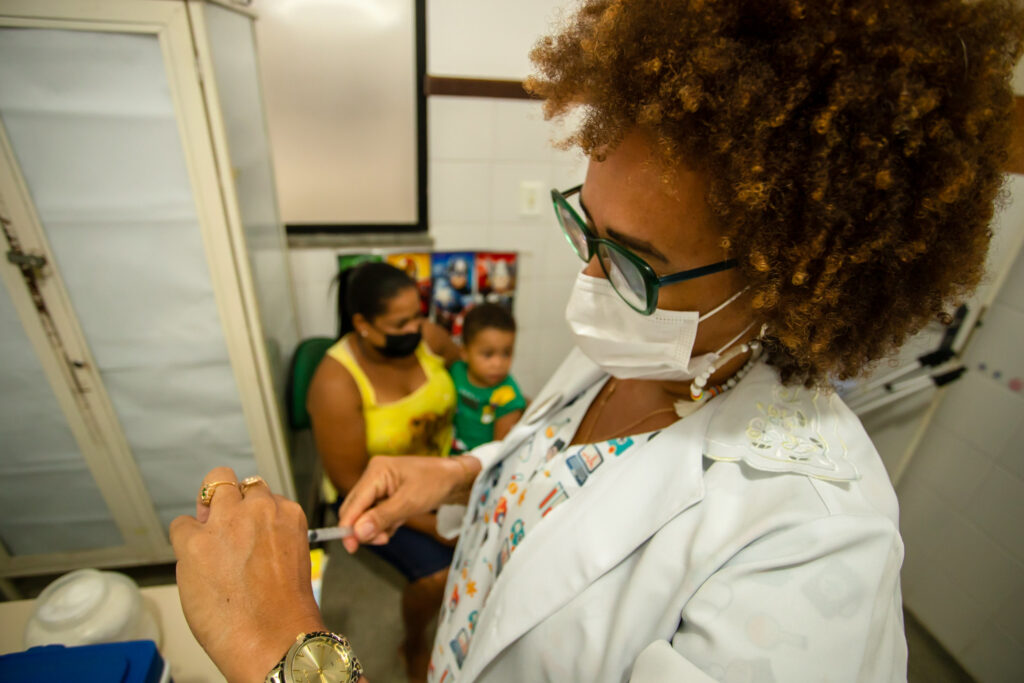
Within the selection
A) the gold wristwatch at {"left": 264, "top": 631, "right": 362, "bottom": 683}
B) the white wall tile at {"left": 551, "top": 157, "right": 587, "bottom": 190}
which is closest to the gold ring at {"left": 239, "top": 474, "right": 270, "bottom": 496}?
the gold wristwatch at {"left": 264, "top": 631, "right": 362, "bottom": 683}

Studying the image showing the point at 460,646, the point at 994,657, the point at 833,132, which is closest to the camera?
the point at 833,132

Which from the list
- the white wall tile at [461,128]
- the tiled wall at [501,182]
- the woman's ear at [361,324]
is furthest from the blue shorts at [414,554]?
the white wall tile at [461,128]

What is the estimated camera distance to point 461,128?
1782mm

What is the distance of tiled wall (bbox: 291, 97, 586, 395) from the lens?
1.78 m

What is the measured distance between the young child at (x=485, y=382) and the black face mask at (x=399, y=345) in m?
0.29

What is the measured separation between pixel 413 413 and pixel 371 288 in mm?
465

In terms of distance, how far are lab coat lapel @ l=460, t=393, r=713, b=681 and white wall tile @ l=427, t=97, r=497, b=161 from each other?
58.8 inches

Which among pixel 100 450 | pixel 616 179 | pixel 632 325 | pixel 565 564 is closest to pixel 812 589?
pixel 565 564

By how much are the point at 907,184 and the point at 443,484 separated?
934 mm

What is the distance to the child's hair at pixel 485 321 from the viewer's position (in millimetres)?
1753

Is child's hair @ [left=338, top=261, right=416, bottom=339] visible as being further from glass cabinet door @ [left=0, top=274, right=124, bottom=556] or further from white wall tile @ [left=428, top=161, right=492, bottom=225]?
glass cabinet door @ [left=0, top=274, right=124, bottom=556]

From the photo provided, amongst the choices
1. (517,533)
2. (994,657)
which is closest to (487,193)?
(517,533)

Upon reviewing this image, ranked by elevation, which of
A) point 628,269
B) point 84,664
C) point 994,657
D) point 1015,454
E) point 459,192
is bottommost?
point 994,657

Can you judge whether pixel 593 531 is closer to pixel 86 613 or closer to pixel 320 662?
pixel 320 662
